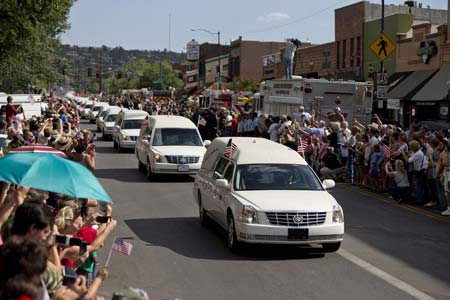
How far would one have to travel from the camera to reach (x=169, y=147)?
870 inches

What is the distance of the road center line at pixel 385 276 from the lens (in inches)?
372

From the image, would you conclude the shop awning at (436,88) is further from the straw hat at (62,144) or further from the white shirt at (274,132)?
the straw hat at (62,144)

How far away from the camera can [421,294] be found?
372 inches

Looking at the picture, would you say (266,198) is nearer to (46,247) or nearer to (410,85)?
(46,247)

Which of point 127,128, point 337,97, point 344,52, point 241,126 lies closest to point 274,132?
point 337,97

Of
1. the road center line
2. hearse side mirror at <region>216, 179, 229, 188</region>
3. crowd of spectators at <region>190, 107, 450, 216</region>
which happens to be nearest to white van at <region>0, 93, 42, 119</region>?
crowd of spectators at <region>190, 107, 450, 216</region>

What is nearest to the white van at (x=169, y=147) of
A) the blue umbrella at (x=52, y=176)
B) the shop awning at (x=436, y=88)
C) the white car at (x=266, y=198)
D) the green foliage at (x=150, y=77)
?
the white car at (x=266, y=198)

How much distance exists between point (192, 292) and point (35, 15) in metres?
22.5

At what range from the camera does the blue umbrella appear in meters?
6.48

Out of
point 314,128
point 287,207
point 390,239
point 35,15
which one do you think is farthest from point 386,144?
point 35,15

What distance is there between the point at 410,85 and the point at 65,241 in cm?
3723

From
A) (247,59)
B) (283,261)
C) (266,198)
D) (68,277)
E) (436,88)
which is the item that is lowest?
(283,261)

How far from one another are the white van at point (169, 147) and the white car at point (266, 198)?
6.83 meters

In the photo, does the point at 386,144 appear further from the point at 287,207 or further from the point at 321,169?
the point at 287,207
